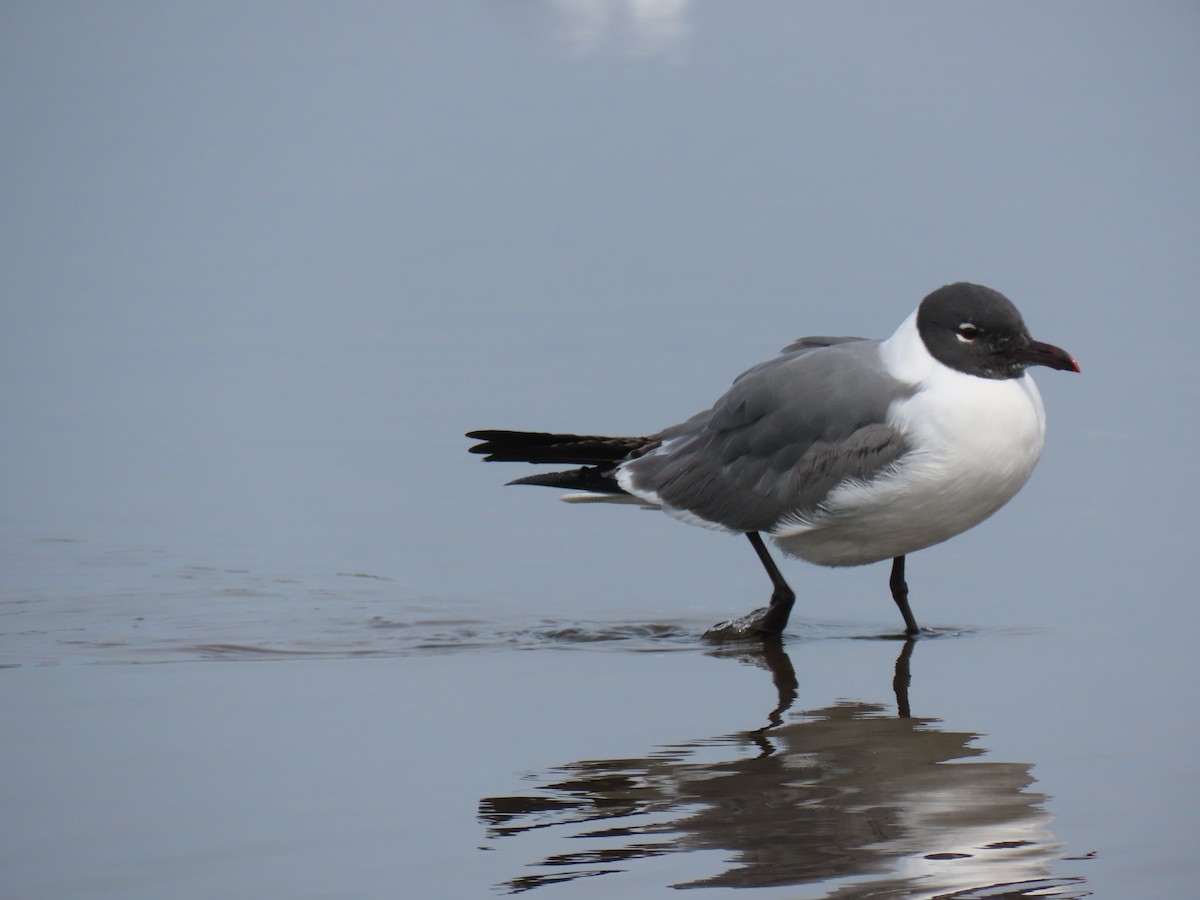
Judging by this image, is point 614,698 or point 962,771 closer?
point 962,771

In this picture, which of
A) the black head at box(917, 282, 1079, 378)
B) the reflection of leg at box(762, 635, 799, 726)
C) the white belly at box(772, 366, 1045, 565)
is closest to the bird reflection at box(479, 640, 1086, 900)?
the reflection of leg at box(762, 635, 799, 726)

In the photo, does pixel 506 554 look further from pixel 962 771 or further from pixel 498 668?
pixel 962 771

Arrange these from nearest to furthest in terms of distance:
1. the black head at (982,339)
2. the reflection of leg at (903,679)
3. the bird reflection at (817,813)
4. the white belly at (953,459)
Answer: the bird reflection at (817,813)
the reflection of leg at (903,679)
the white belly at (953,459)
the black head at (982,339)

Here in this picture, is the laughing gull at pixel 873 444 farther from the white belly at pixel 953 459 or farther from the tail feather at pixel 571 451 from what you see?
the tail feather at pixel 571 451

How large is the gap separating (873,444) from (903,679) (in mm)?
751

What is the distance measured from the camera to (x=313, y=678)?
18.5ft

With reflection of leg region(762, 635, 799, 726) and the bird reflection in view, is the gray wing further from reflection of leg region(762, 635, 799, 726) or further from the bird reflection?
the bird reflection

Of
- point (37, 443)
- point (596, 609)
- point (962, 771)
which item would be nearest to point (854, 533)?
point (596, 609)

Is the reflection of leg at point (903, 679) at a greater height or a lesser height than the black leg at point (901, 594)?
lesser

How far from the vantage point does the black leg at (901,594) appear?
6125 mm

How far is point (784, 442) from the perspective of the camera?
621cm

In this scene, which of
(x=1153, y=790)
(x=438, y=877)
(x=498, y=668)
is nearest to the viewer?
(x=438, y=877)

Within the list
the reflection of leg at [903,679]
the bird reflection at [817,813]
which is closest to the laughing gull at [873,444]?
the reflection of leg at [903,679]

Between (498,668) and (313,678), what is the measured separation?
58 centimetres
